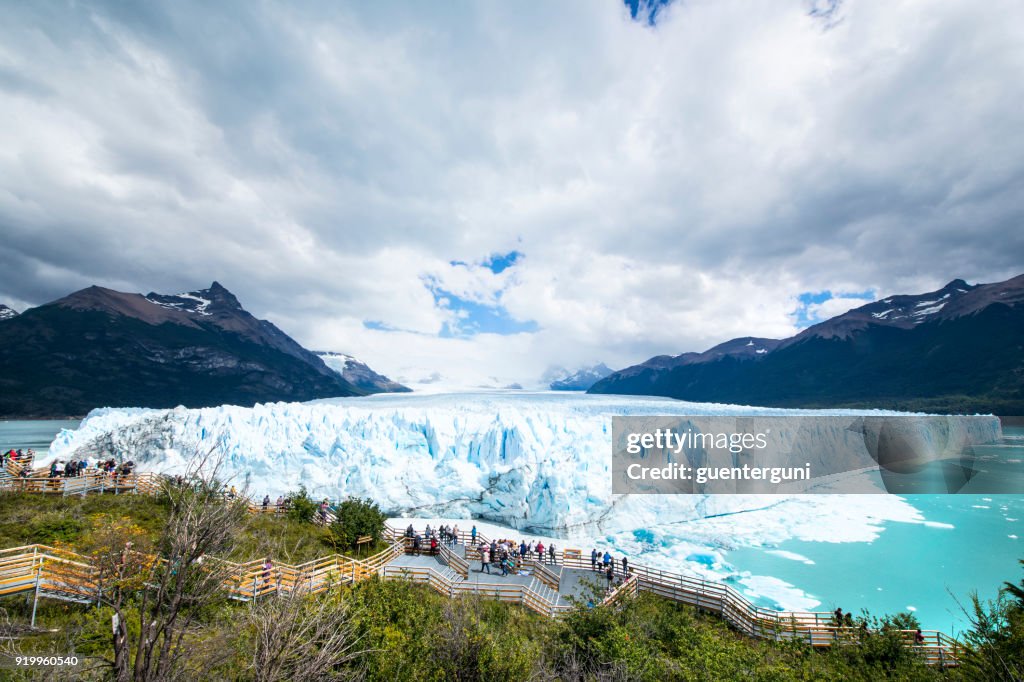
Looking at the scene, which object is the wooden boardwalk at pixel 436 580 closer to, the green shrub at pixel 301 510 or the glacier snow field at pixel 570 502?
the green shrub at pixel 301 510

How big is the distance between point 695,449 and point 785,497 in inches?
370

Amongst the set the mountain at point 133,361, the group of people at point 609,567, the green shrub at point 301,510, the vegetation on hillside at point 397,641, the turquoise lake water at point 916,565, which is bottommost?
the turquoise lake water at point 916,565

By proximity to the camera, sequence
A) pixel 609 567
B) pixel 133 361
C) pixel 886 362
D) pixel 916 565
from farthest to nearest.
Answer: pixel 886 362 < pixel 133 361 < pixel 916 565 < pixel 609 567

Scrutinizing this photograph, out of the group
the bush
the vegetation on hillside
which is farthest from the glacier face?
the vegetation on hillside

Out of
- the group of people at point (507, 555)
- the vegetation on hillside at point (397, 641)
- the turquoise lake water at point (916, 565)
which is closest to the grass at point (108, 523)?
the vegetation on hillside at point (397, 641)

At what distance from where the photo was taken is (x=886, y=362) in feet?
390

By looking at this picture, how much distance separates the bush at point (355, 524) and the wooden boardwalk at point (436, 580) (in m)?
1.20

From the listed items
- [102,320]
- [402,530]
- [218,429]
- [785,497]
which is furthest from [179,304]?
[785,497]

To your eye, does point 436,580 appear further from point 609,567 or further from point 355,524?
point 609,567

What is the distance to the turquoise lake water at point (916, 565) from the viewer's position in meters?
16.0

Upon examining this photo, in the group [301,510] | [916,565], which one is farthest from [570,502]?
[916,565]

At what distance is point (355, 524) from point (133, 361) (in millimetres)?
132514

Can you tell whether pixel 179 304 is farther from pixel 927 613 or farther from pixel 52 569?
pixel 927 613

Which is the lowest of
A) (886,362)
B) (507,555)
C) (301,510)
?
(507,555)
